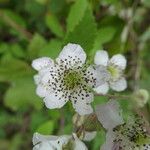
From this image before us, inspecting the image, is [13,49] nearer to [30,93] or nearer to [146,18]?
[30,93]

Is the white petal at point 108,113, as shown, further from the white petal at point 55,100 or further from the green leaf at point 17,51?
the green leaf at point 17,51

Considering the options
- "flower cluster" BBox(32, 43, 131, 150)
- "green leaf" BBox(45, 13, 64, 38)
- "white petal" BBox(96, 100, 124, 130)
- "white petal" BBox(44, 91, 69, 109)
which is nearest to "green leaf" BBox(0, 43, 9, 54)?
"green leaf" BBox(45, 13, 64, 38)

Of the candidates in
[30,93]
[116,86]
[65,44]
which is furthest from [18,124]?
[65,44]

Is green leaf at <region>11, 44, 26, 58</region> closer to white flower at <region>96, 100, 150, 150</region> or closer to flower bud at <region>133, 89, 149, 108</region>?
flower bud at <region>133, 89, 149, 108</region>

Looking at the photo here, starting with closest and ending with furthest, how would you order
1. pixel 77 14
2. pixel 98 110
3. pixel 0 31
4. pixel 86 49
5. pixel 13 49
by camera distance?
pixel 98 110, pixel 86 49, pixel 77 14, pixel 13 49, pixel 0 31

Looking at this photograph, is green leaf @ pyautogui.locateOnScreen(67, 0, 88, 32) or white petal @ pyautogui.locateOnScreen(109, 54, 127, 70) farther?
white petal @ pyautogui.locateOnScreen(109, 54, 127, 70)

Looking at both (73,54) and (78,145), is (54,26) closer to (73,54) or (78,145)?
(73,54)
